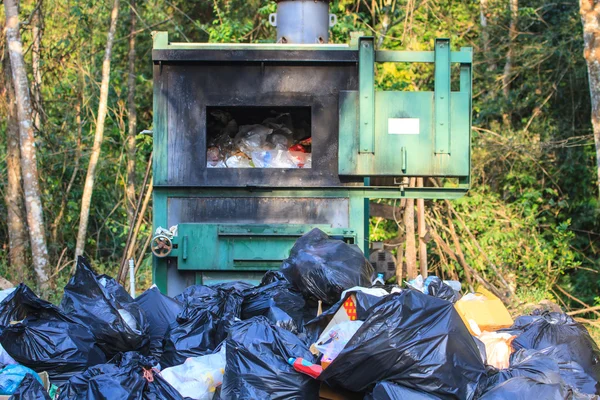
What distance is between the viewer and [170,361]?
14.0ft

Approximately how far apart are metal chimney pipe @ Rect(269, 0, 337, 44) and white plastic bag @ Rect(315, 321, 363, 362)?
10.1 ft

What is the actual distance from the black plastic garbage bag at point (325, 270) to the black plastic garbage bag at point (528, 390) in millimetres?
1193

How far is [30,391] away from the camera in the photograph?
3.52m

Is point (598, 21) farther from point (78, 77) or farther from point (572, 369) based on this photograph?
point (78, 77)

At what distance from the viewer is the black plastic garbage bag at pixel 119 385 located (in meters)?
3.50

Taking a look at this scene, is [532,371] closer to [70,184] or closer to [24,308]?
[24,308]

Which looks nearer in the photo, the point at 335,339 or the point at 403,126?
the point at 335,339

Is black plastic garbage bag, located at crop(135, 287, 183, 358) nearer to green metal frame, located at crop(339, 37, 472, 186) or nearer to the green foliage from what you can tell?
green metal frame, located at crop(339, 37, 472, 186)

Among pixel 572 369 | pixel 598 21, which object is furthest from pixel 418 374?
pixel 598 21

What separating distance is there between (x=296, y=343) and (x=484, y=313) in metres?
1.35

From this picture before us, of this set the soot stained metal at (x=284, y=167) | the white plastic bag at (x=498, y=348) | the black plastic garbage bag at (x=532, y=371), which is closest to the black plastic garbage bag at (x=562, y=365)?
the black plastic garbage bag at (x=532, y=371)

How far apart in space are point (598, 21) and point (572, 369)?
4.71 m

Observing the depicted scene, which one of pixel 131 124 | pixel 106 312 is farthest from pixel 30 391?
pixel 131 124

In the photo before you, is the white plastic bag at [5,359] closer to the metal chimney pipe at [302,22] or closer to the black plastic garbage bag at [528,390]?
the black plastic garbage bag at [528,390]
